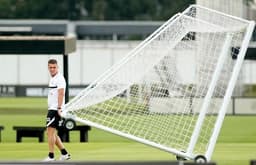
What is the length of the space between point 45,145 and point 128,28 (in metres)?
72.8

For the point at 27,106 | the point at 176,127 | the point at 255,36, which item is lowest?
the point at 27,106

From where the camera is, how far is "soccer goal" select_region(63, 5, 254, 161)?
2080 cm

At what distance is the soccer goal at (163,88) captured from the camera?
20797 millimetres

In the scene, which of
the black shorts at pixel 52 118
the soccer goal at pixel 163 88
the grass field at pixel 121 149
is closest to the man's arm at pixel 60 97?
the black shorts at pixel 52 118

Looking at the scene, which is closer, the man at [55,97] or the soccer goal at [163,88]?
the soccer goal at [163,88]

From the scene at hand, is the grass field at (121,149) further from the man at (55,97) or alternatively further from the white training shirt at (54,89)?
the white training shirt at (54,89)

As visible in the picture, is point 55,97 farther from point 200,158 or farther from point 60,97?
point 200,158

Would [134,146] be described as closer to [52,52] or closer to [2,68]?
[52,52]

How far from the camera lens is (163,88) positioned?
23.0 meters

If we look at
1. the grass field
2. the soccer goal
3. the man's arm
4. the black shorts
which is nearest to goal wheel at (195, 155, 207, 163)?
the soccer goal

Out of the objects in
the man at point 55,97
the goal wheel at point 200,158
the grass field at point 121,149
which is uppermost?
the man at point 55,97

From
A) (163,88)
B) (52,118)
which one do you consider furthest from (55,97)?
(163,88)

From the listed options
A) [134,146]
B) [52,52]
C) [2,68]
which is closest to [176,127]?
[134,146]

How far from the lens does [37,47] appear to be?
35.8 metres
